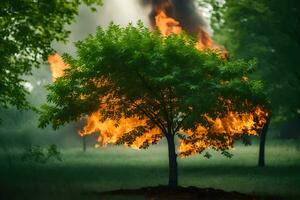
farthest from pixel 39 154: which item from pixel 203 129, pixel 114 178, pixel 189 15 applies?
pixel 189 15

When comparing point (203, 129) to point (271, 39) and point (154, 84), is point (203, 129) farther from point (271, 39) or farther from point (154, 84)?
point (271, 39)

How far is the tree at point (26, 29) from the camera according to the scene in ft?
69.7

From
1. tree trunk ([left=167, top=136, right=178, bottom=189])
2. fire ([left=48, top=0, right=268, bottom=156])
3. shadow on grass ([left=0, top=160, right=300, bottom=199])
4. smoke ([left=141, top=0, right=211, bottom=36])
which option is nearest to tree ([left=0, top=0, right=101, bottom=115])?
fire ([left=48, top=0, right=268, bottom=156])

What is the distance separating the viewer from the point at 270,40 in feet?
110

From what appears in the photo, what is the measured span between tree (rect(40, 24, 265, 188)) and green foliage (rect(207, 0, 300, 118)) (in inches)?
463

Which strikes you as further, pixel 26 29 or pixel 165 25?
pixel 165 25

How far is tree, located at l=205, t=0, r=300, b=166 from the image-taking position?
3122 cm

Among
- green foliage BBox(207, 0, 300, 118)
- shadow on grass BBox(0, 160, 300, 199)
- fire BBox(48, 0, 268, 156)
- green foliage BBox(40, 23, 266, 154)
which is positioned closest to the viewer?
green foliage BBox(40, 23, 266, 154)

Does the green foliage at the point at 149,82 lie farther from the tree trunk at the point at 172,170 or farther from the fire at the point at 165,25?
the fire at the point at 165,25

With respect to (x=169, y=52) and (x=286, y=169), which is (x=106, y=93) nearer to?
(x=169, y=52)

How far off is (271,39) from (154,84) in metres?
15.9

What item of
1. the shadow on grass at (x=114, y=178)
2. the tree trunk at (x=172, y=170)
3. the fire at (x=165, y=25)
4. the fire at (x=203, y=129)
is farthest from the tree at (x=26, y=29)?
the fire at (x=165, y=25)

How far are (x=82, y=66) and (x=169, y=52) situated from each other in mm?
3389

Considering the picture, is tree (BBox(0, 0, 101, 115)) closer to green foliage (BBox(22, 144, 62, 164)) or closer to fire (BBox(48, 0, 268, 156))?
fire (BBox(48, 0, 268, 156))
